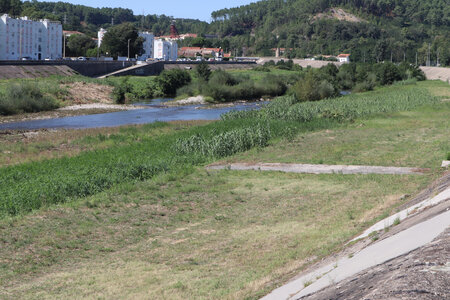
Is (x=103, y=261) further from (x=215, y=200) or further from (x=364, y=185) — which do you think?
(x=364, y=185)

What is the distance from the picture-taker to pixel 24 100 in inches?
2670

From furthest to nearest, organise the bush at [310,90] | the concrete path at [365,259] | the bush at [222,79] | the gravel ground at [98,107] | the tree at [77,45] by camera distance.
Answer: the tree at [77,45] < the bush at [222,79] < the bush at [310,90] < the gravel ground at [98,107] < the concrete path at [365,259]

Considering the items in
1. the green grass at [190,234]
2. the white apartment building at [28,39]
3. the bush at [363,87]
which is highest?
the white apartment building at [28,39]

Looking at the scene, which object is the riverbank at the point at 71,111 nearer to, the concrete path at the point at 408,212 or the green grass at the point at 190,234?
the green grass at the point at 190,234

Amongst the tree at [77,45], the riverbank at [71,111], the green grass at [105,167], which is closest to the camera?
the green grass at [105,167]

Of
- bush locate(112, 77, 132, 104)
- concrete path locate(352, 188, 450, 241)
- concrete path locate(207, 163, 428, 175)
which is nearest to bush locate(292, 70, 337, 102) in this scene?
bush locate(112, 77, 132, 104)

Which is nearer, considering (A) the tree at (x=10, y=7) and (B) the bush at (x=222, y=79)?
(B) the bush at (x=222, y=79)

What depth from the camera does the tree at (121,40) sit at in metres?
142

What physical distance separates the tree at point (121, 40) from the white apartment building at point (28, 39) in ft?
36.7

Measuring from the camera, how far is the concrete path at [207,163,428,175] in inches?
1105

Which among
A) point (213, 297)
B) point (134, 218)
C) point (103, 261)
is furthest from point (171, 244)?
point (213, 297)

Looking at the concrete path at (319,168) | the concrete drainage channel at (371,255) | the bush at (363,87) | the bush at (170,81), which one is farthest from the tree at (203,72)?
the concrete drainage channel at (371,255)

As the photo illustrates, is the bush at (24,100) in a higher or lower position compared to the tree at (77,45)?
lower

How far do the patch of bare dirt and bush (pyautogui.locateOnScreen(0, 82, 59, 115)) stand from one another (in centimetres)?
746
